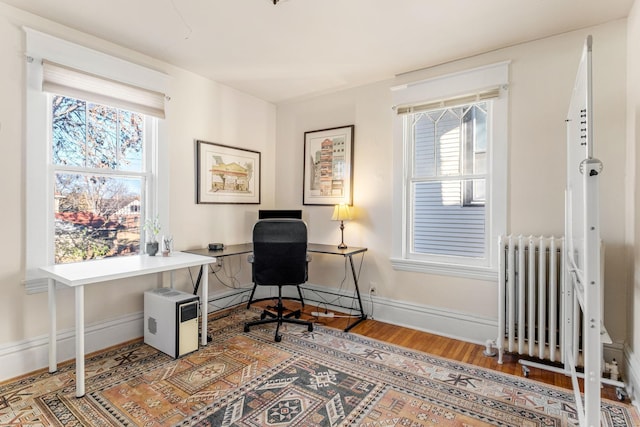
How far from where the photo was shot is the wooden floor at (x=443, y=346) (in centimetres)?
228

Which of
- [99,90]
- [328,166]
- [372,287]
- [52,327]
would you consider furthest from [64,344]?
[328,166]

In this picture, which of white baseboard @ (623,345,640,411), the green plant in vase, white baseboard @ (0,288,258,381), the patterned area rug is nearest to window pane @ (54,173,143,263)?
the green plant in vase

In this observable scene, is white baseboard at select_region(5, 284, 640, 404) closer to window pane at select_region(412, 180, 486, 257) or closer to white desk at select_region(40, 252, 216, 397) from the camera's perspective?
white desk at select_region(40, 252, 216, 397)

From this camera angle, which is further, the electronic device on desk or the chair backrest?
the electronic device on desk

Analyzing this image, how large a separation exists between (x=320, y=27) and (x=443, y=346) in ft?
9.15

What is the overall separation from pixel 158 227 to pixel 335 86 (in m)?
2.39

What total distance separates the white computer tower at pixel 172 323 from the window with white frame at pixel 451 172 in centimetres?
198

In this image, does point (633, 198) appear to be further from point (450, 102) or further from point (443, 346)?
point (443, 346)

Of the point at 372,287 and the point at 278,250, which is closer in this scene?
the point at 278,250

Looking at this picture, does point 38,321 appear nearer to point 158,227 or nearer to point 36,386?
point 36,386

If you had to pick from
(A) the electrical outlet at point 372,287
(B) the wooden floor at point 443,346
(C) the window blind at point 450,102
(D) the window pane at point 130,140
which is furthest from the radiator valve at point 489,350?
(D) the window pane at point 130,140

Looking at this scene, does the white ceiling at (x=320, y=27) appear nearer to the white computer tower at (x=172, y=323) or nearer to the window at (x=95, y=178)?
the window at (x=95, y=178)

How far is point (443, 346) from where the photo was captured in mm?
2789

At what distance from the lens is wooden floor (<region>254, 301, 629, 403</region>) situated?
228 centimetres
